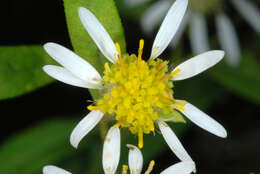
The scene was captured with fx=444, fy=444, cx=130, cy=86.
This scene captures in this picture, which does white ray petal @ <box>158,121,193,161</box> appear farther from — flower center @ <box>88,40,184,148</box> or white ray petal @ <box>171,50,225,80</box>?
white ray petal @ <box>171,50,225,80</box>

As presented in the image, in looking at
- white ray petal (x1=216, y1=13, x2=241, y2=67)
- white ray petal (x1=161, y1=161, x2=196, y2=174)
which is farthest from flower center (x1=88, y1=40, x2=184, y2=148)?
white ray petal (x1=216, y1=13, x2=241, y2=67)

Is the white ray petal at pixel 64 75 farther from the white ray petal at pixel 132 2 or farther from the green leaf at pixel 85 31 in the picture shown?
the white ray petal at pixel 132 2

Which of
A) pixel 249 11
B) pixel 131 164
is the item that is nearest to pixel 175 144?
pixel 131 164

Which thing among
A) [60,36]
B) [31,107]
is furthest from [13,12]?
[31,107]

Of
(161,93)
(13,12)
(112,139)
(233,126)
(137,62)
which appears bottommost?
(233,126)

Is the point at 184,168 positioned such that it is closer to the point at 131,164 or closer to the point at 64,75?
the point at 131,164

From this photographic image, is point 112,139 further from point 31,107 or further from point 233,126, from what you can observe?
point 233,126

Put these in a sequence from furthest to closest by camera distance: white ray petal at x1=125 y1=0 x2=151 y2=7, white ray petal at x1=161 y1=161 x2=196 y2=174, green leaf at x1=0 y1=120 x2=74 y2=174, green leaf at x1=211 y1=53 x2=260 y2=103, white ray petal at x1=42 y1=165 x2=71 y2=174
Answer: white ray petal at x1=125 y1=0 x2=151 y2=7 < green leaf at x1=211 y1=53 x2=260 y2=103 < green leaf at x1=0 y1=120 x2=74 y2=174 < white ray petal at x1=161 y1=161 x2=196 y2=174 < white ray petal at x1=42 y1=165 x2=71 y2=174
